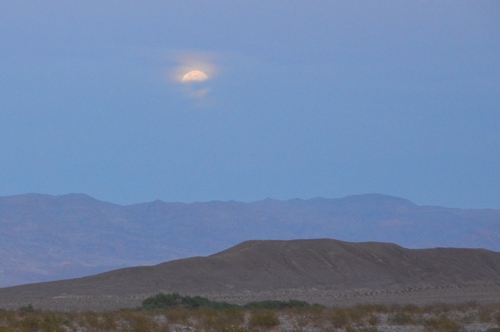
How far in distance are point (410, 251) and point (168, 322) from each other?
7663 centimetres

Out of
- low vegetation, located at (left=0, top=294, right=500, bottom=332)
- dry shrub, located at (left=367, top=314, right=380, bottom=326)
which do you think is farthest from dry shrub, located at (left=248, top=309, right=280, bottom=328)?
dry shrub, located at (left=367, top=314, right=380, bottom=326)

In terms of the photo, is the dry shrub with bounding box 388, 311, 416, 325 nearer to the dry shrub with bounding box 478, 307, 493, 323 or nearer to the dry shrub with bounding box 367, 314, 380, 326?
the dry shrub with bounding box 367, 314, 380, 326

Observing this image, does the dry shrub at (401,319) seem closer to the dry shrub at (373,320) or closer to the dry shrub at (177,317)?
the dry shrub at (373,320)

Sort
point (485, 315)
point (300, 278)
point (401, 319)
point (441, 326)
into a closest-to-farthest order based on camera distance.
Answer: point (441, 326) < point (401, 319) < point (485, 315) < point (300, 278)

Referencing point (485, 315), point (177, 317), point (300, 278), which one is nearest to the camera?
point (177, 317)

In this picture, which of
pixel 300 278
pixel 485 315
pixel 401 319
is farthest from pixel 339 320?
pixel 300 278

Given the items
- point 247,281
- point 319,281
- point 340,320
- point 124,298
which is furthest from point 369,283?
point 340,320

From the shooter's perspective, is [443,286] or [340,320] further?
[443,286]

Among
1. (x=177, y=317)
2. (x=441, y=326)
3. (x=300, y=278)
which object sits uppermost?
(x=300, y=278)

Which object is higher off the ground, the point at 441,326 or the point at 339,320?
the point at 339,320

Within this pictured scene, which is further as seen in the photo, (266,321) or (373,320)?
(373,320)

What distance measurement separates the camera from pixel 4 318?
3012 centimetres

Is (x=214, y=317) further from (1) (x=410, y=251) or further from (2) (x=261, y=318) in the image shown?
(1) (x=410, y=251)

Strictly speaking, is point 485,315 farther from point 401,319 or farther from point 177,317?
point 177,317
